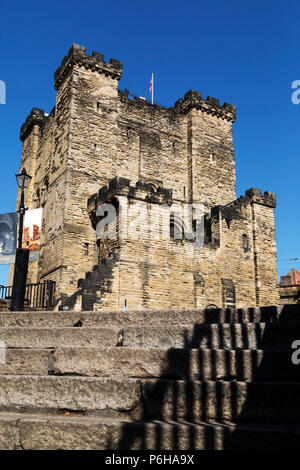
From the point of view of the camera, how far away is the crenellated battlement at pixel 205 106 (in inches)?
1021

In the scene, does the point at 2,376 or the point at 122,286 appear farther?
the point at 122,286

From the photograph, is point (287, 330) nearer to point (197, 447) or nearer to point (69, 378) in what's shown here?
point (197, 447)

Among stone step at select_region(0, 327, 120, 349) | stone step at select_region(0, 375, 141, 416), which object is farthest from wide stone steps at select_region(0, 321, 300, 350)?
stone step at select_region(0, 375, 141, 416)

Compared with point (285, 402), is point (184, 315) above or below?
above

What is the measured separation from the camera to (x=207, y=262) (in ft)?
67.1

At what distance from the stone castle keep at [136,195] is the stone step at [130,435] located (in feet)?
37.2

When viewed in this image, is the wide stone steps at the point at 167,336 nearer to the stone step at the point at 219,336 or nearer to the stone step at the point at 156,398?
the stone step at the point at 219,336

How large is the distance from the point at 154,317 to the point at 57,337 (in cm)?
126

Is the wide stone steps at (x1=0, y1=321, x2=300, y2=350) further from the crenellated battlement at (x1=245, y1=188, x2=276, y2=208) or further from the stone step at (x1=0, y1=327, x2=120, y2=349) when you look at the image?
the crenellated battlement at (x1=245, y1=188, x2=276, y2=208)

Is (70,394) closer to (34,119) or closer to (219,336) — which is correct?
(219,336)

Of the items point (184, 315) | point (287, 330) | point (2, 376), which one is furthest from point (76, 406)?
point (287, 330)

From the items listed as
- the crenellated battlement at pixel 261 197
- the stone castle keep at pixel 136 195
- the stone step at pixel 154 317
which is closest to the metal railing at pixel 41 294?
the stone castle keep at pixel 136 195

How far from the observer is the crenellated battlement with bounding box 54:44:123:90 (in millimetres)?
22141
